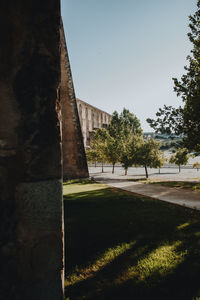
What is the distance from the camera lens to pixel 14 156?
1.46 meters

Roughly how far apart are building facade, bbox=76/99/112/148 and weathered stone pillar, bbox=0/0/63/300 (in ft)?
167

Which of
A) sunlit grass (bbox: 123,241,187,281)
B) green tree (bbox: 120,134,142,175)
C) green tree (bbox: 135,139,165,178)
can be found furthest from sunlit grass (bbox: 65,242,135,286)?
green tree (bbox: 120,134,142,175)

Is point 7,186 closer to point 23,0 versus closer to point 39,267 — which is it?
point 39,267

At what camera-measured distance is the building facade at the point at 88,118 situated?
5451 cm

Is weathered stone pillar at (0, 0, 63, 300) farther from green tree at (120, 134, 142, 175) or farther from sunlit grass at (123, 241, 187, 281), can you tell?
green tree at (120, 134, 142, 175)

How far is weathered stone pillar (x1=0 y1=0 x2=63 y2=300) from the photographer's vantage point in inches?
57.2

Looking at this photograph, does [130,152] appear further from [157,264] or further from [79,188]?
[157,264]

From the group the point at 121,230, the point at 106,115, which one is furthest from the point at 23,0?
the point at 106,115

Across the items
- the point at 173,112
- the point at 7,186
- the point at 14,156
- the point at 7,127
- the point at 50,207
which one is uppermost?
the point at 173,112

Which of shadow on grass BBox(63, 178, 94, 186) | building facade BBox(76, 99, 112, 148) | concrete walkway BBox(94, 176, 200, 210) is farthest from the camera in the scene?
building facade BBox(76, 99, 112, 148)

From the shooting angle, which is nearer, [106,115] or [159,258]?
[159,258]

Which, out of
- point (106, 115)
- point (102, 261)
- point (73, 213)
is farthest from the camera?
point (106, 115)

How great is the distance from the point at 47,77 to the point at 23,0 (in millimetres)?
643

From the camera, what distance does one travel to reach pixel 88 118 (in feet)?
192
